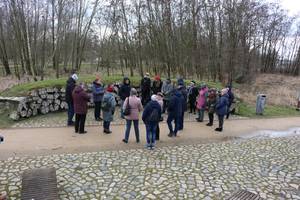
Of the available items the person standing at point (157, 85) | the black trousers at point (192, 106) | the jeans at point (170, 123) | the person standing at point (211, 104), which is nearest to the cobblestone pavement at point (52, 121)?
the black trousers at point (192, 106)

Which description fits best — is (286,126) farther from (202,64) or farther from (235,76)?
(235,76)

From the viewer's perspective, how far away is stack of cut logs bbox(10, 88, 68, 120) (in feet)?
31.4

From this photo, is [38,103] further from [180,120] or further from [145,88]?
[180,120]

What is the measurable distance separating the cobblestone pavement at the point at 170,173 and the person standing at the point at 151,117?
1.13 feet

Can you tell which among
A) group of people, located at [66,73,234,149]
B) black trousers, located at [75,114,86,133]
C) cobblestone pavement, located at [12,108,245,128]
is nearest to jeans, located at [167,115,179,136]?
group of people, located at [66,73,234,149]

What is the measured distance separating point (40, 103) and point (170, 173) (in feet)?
23.2

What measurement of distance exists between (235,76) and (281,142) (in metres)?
15.7

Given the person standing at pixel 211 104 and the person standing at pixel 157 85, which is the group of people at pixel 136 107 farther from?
the person standing at pixel 157 85

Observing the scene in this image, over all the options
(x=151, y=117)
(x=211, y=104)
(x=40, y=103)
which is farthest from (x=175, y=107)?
(x=40, y=103)

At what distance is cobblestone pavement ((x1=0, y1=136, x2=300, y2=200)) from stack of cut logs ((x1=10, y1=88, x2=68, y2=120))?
4123 millimetres

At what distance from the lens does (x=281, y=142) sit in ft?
27.1

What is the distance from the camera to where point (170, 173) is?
5566 mm

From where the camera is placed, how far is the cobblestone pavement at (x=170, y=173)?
15.8ft

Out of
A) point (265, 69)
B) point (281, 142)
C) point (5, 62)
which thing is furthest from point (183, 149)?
point (265, 69)
